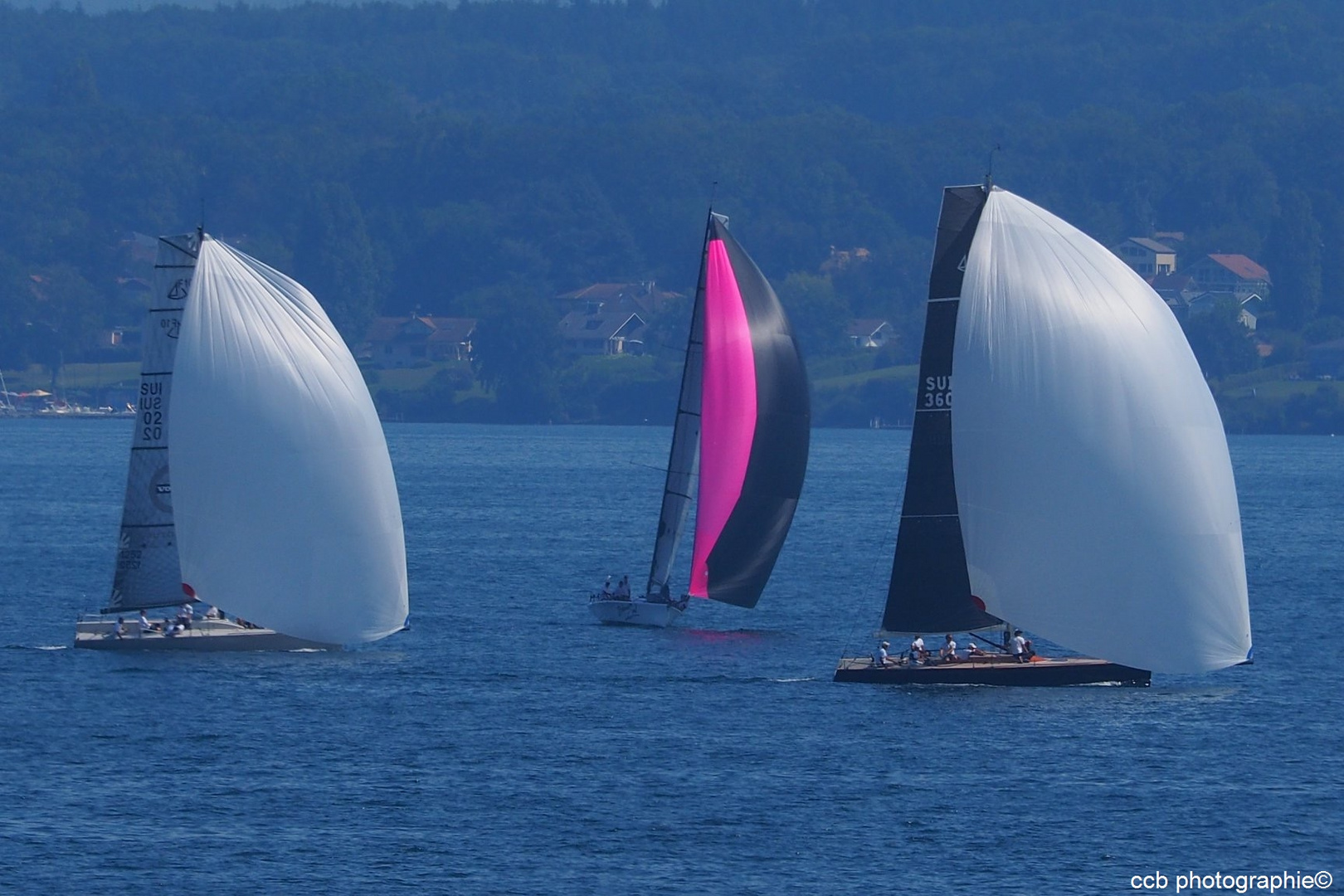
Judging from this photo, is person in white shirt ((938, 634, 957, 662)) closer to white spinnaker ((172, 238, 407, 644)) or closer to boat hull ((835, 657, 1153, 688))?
boat hull ((835, 657, 1153, 688))

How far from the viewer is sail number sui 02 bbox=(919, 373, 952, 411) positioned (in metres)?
47.4

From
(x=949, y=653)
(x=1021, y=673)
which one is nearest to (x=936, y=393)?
(x=949, y=653)

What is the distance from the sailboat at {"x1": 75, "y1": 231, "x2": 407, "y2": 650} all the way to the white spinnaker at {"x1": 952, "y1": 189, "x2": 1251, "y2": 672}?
12.4 meters

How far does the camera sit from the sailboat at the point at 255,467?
50188 mm

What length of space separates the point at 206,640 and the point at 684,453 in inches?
495

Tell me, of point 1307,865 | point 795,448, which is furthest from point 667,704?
point 1307,865

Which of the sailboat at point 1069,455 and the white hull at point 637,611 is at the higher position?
the sailboat at point 1069,455

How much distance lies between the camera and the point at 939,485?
4756 centimetres

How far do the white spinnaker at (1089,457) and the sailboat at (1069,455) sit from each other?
0.03 meters

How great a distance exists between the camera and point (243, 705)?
47562 millimetres

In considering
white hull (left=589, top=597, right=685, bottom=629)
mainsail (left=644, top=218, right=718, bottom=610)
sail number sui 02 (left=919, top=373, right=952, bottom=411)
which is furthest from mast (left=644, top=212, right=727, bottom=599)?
sail number sui 02 (left=919, top=373, right=952, bottom=411)

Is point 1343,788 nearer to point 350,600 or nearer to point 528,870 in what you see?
point 528,870

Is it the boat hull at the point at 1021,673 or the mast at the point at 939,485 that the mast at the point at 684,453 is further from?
the boat hull at the point at 1021,673

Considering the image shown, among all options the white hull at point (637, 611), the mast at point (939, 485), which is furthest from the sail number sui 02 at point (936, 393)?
the white hull at point (637, 611)
